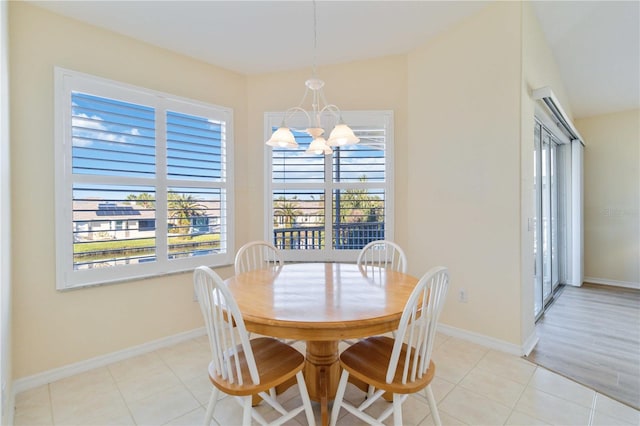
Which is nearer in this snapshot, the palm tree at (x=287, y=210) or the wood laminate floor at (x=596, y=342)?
the wood laminate floor at (x=596, y=342)

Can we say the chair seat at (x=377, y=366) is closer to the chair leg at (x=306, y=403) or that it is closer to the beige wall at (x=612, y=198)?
the chair leg at (x=306, y=403)

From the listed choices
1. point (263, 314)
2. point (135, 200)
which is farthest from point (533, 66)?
point (135, 200)

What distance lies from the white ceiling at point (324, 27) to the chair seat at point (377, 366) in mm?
2400

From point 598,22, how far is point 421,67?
5.62ft

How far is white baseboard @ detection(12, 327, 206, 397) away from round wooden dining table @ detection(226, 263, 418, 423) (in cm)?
120

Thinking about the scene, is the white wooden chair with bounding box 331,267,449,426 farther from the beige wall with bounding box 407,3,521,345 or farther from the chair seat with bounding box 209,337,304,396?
the beige wall with bounding box 407,3,521,345

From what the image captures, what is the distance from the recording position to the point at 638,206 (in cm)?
413

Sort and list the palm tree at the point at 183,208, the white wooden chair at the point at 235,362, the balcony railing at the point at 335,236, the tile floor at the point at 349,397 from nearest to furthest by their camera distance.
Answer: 1. the white wooden chair at the point at 235,362
2. the tile floor at the point at 349,397
3. the palm tree at the point at 183,208
4. the balcony railing at the point at 335,236

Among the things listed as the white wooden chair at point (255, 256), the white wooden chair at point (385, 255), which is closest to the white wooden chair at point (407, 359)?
the white wooden chair at point (385, 255)

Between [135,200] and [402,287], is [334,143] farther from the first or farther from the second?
[135,200]

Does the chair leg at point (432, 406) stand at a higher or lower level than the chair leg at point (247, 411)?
lower

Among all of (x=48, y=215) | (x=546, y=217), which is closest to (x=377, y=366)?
(x=48, y=215)

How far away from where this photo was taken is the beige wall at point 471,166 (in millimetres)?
2391

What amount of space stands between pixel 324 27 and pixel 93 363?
129 inches
